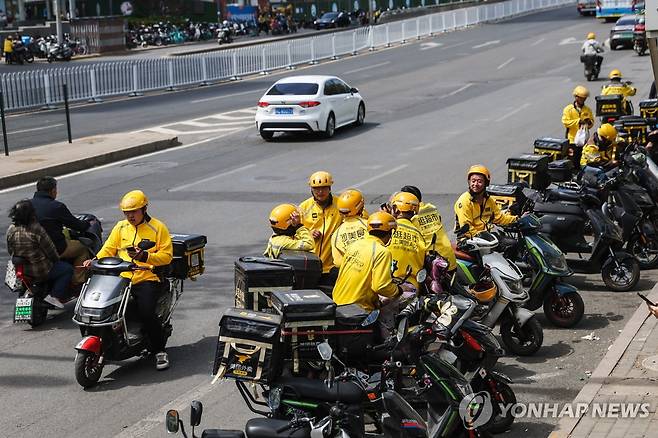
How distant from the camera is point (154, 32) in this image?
66.4 meters

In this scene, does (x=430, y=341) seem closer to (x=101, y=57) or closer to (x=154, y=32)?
(x=101, y=57)

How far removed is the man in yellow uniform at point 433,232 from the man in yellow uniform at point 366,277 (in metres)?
1.48

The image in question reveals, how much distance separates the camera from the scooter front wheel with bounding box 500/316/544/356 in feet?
32.1

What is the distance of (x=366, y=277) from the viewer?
819cm

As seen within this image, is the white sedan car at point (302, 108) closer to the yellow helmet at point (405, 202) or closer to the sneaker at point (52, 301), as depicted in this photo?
the sneaker at point (52, 301)

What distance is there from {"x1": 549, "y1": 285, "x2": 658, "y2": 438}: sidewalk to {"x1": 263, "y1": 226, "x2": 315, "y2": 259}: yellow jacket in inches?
110

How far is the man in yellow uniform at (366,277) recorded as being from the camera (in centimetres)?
817

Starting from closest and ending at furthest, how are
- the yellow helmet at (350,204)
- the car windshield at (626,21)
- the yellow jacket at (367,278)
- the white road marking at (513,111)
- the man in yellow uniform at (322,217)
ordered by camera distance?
the yellow jacket at (367,278)
the yellow helmet at (350,204)
the man in yellow uniform at (322,217)
the white road marking at (513,111)
the car windshield at (626,21)

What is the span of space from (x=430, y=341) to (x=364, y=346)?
49cm

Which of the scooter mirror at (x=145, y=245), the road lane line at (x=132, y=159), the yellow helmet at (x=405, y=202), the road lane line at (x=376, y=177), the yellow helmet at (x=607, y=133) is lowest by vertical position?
the road lane line at (x=376, y=177)

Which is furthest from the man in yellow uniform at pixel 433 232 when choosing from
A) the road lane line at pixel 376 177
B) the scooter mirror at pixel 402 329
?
the road lane line at pixel 376 177

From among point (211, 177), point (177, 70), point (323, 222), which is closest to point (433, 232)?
point (323, 222)

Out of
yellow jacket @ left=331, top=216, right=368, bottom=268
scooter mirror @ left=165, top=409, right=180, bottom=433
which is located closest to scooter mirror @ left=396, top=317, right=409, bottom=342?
scooter mirror @ left=165, top=409, right=180, bottom=433

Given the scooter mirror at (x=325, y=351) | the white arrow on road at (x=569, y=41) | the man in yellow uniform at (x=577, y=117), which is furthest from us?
the white arrow on road at (x=569, y=41)
